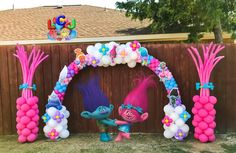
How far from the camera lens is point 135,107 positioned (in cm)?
527

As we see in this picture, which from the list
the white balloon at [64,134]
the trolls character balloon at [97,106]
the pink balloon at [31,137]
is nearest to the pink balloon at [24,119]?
the pink balloon at [31,137]

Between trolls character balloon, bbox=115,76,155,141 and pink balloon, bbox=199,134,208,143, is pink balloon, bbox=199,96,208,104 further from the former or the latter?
trolls character balloon, bbox=115,76,155,141

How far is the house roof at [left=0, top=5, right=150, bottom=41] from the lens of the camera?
10336 mm

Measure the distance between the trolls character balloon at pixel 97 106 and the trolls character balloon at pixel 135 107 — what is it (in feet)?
0.52

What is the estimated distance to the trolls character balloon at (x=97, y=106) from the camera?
5191 mm

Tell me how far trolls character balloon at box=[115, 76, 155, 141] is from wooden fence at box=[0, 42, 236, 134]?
142 mm

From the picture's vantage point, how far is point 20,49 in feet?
17.2

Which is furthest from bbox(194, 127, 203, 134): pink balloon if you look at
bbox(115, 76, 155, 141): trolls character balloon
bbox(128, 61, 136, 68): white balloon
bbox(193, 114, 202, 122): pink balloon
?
bbox(128, 61, 136, 68): white balloon

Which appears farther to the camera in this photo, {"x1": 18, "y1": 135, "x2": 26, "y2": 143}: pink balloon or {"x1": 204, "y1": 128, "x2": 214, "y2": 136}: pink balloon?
{"x1": 18, "y1": 135, "x2": 26, "y2": 143}: pink balloon

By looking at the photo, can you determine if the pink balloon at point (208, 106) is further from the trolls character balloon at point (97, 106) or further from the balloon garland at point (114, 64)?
the trolls character balloon at point (97, 106)

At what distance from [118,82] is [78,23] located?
661 cm

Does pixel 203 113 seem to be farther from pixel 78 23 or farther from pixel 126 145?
pixel 78 23

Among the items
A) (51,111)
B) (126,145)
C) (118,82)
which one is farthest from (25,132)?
(118,82)

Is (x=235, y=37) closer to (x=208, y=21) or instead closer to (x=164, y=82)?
(x=208, y=21)
